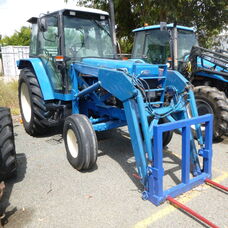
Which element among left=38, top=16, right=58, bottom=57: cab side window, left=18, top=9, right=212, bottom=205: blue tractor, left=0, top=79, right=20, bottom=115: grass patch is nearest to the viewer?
left=18, top=9, right=212, bottom=205: blue tractor

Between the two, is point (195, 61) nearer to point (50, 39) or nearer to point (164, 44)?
point (164, 44)

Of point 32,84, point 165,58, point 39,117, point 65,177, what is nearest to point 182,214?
point 65,177

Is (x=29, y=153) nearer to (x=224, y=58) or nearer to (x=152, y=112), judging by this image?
(x=152, y=112)

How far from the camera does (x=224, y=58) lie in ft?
17.5

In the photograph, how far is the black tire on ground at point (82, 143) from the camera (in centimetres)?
345

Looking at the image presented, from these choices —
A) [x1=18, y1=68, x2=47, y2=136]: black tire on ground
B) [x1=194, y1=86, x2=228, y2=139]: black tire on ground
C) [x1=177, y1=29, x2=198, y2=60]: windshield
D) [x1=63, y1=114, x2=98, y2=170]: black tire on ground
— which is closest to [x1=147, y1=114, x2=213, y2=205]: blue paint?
[x1=63, y1=114, x2=98, y2=170]: black tire on ground

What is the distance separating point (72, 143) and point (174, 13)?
7266 millimetres

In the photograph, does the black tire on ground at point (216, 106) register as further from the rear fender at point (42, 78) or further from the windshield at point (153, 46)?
the rear fender at point (42, 78)

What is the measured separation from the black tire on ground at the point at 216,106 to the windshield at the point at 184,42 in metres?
1.49

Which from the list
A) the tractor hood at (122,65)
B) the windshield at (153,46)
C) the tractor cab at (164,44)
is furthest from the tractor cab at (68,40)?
the windshield at (153,46)

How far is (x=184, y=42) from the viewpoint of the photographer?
6203 mm

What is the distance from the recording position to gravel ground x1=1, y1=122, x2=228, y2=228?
2.59m

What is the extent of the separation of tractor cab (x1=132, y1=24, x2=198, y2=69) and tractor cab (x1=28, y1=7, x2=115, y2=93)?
169 cm

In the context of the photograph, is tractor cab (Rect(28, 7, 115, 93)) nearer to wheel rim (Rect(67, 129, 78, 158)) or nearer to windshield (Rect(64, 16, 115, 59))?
windshield (Rect(64, 16, 115, 59))
